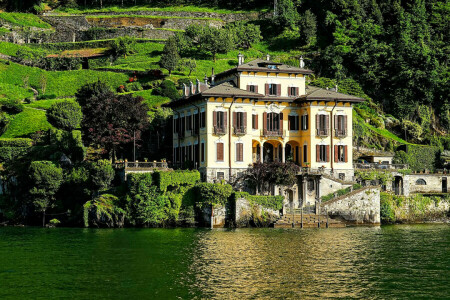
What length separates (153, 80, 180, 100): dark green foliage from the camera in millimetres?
88938

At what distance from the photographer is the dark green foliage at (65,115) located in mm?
74938

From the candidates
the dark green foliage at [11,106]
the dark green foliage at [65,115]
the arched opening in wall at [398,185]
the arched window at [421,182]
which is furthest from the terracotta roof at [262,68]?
the dark green foliage at [11,106]

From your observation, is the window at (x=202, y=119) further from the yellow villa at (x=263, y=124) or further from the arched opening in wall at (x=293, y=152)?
the arched opening in wall at (x=293, y=152)

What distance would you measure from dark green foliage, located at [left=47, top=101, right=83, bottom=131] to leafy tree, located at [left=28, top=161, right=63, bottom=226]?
13505 millimetres

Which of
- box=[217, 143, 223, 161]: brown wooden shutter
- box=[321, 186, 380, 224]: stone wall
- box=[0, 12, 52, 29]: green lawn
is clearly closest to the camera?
box=[321, 186, 380, 224]: stone wall

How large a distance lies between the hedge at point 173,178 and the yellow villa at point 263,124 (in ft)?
9.71

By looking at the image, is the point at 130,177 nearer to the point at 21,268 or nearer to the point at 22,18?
the point at 21,268

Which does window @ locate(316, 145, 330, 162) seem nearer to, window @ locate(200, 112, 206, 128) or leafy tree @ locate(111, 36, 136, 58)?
window @ locate(200, 112, 206, 128)

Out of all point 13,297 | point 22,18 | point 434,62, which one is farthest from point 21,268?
point 22,18

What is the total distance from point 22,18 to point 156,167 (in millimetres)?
76690

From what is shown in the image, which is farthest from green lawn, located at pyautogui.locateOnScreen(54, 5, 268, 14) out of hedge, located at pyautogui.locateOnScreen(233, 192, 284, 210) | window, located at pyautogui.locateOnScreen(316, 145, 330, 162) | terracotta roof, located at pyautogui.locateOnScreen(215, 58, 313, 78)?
hedge, located at pyautogui.locateOnScreen(233, 192, 284, 210)

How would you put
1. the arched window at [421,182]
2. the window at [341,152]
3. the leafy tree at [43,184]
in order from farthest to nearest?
the arched window at [421,182]
the window at [341,152]
the leafy tree at [43,184]

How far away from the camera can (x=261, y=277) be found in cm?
3456

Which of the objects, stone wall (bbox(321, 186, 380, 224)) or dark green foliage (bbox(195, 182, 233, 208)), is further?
stone wall (bbox(321, 186, 380, 224))
